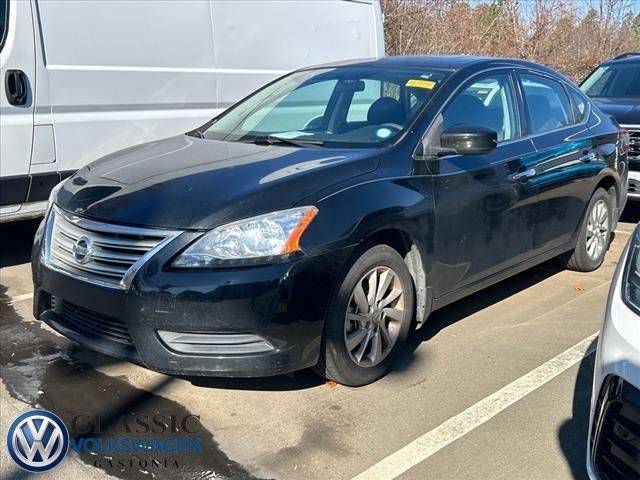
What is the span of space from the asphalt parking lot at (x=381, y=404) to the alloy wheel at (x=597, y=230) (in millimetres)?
922

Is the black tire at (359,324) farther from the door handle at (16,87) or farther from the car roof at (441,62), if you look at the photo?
the door handle at (16,87)

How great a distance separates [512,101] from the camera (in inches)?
180

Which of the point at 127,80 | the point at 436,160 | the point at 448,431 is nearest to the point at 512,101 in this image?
the point at 436,160

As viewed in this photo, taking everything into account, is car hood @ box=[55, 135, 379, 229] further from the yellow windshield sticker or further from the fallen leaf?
the fallen leaf

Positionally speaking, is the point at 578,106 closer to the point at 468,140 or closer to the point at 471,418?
the point at 468,140

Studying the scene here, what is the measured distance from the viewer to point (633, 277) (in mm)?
2389

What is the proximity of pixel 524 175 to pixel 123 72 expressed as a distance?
11.0ft

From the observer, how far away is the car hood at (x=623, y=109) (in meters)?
7.36

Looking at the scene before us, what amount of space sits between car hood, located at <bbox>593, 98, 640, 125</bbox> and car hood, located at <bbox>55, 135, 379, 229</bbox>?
4784 mm

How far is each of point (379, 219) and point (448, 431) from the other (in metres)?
1.04

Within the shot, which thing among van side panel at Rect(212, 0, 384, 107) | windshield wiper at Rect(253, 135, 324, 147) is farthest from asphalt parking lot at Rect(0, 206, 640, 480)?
van side panel at Rect(212, 0, 384, 107)

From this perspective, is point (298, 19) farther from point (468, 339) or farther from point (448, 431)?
point (448, 431)

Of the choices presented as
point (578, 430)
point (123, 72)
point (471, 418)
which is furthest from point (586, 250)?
point (123, 72)

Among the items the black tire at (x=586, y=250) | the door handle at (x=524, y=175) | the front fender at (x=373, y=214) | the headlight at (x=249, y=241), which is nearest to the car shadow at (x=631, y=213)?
the black tire at (x=586, y=250)
